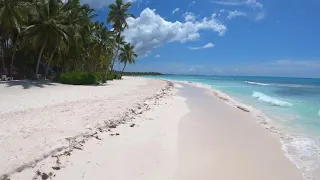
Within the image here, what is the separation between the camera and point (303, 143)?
7.62 metres

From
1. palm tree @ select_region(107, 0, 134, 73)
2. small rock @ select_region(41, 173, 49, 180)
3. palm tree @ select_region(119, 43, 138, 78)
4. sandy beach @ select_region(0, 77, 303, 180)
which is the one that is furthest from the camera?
palm tree @ select_region(119, 43, 138, 78)

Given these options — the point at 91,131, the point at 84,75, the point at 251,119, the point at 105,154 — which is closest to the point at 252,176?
the point at 105,154

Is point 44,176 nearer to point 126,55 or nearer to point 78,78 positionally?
point 78,78

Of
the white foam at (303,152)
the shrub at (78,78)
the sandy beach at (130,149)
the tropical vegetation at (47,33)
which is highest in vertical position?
the tropical vegetation at (47,33)

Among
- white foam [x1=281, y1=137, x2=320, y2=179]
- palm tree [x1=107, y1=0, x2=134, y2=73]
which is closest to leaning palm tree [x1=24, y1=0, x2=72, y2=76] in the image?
palm tree [x1=107, y1=0, x2=134, y2=73]

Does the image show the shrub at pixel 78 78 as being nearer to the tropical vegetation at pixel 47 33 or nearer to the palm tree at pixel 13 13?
the tropical vegetation at pixel 47 33

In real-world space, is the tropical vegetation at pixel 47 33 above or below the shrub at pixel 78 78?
above

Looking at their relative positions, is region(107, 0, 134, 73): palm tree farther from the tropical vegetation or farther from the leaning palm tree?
the leaning palm tree

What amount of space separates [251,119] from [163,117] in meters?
3.98

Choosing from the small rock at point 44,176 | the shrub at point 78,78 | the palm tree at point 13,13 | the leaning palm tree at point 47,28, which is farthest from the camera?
the shrub at point 78,78

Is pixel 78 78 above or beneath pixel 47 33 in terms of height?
beneath

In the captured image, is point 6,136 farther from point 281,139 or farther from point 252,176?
point 281,139

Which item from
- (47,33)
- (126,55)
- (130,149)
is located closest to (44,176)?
(130,149)

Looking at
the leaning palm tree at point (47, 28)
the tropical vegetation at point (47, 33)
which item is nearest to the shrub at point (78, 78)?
the tropical vegetation at point (47, 33)
